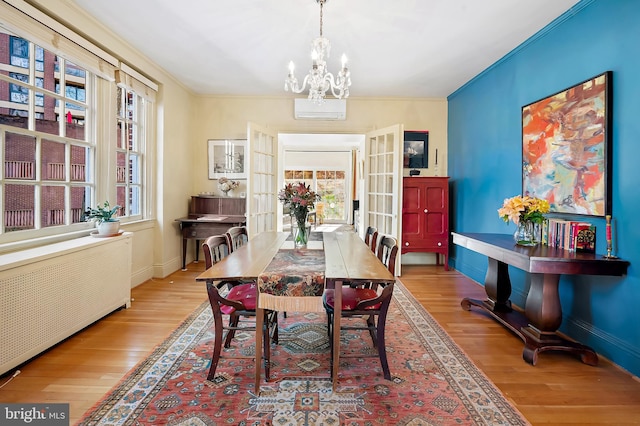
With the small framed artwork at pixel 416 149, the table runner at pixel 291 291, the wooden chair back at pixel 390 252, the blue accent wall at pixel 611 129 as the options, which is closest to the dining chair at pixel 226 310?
the table runner at pixel 291 291

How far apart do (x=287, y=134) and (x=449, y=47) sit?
2725mm

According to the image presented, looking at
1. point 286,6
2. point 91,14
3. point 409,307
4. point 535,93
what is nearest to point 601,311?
point 409,307

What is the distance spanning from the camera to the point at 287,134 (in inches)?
213

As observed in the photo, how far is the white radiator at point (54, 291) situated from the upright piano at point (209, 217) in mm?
1515

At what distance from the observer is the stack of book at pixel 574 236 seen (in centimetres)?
245

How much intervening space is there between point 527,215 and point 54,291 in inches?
142

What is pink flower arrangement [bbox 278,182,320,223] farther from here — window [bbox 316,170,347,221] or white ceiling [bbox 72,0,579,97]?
window [bbox 316,170,347,221]

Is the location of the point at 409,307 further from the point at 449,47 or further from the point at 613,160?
the point at 449,47

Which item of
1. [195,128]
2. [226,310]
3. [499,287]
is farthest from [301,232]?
[195,128]

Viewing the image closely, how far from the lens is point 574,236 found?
2.48 m

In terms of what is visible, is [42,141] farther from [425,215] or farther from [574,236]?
[425,215]

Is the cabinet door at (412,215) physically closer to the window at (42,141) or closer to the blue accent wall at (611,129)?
the blue accent wall at (611,129)

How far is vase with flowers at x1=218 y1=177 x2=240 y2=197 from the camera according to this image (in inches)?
201

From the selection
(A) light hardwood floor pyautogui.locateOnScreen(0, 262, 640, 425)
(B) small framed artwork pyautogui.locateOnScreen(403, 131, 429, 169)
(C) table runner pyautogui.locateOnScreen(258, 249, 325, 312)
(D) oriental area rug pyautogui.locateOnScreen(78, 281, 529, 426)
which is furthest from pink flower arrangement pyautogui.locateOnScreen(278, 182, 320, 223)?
(B) small framed artwork pyautogui.locateOnScreen(403, 131, 429, 169)
